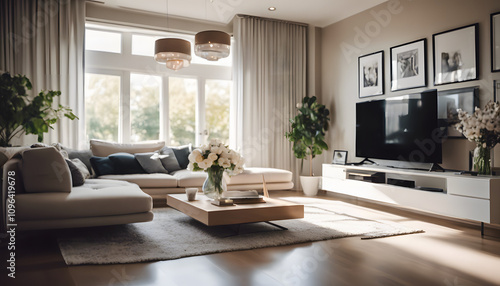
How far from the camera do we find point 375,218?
4023mm

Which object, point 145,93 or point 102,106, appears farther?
point 145,93

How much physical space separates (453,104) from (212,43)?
8.75ft

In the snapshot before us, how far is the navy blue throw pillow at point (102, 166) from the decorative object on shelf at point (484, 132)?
397 cm

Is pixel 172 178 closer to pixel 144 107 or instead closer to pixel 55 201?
pixel 144 107

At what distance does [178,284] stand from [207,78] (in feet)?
15.2

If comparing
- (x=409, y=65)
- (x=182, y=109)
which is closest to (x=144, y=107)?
(x=182, y=109)

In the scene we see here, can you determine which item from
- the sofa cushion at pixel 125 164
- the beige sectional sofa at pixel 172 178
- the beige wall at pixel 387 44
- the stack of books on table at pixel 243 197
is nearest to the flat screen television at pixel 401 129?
the beige wall at pixel 387 44

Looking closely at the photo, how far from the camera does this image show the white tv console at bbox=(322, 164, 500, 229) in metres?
3.26

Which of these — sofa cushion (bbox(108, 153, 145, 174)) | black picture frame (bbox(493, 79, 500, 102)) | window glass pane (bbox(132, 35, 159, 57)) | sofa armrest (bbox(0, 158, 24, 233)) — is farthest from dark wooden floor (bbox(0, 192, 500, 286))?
window glass pane (bbox(132, 35, 159, 57))

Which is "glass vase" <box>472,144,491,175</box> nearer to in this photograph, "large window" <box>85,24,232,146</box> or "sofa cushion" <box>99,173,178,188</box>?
"sofa cushion" <box>99,173,178,188</box>

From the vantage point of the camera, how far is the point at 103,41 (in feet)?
18.7

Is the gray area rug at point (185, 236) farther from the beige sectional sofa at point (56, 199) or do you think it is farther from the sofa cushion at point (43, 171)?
the sofa cushion at point (43, 171)

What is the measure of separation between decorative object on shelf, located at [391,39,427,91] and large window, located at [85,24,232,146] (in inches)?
106

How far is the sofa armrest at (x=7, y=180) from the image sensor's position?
2693mm
